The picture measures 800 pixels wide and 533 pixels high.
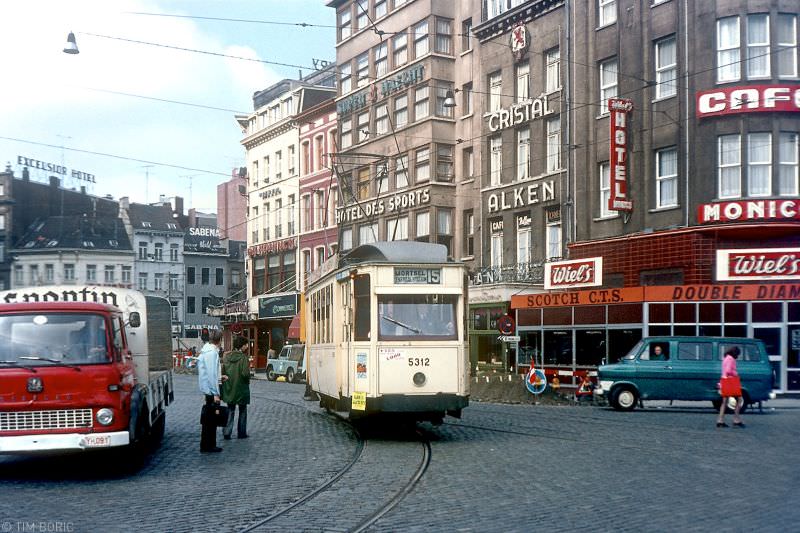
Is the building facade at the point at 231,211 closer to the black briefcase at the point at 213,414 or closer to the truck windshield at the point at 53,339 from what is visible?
the black briefcase at the point at 213,414

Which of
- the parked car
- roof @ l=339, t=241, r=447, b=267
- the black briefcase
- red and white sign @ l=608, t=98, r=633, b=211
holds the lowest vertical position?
the parked car

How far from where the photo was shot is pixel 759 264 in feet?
94.8

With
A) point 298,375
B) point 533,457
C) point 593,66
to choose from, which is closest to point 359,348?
point 533,457

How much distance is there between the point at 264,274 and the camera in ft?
214

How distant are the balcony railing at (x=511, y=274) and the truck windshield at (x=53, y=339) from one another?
983 inches

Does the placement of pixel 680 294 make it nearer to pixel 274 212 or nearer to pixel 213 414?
pixel 213 414

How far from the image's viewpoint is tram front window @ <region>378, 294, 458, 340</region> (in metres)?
16.4

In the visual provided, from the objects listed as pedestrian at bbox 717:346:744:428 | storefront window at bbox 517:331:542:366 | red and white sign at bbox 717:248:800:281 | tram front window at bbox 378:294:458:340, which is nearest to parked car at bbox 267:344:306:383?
storefront window at bbox 517:331:542:366

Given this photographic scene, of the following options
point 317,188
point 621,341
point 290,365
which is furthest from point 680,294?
point 317,188

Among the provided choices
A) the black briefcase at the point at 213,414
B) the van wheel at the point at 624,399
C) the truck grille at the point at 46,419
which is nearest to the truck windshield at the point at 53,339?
the truck grille at the point at 46,419

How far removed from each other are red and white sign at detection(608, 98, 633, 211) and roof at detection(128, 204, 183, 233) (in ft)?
210

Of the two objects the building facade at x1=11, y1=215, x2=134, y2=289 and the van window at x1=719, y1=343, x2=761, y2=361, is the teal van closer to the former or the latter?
the van window at x1=719, y1=343, x2=761, y2=361

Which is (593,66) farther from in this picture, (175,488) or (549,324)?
(175,488)

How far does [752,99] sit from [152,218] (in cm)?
7029
